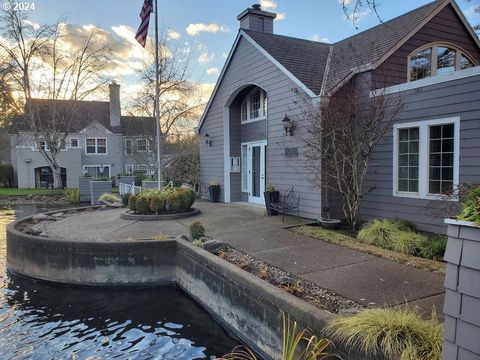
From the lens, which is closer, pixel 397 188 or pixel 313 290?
pixel 313 290

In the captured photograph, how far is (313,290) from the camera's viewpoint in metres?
4.75

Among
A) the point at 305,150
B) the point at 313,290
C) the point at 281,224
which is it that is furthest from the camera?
the point at 305,150

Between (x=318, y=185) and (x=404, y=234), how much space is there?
2.82 metres

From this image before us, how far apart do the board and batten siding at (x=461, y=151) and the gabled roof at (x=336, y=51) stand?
1907mm

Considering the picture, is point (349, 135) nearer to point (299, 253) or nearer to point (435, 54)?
point (299, 253)

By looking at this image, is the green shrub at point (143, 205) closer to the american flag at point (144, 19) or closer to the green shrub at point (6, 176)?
the american flag at point (144, 19)

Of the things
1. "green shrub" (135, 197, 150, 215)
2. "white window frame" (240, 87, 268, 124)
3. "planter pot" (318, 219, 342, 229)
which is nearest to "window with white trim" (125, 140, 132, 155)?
"white window frame" (240, 87, 268, 124)

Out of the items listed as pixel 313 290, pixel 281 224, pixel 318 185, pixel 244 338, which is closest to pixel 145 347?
pixel 244 338

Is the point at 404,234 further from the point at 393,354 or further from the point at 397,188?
the point at 393,354

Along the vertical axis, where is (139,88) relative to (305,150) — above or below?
above

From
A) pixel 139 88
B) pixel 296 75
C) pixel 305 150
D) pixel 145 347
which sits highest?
pixel 139 88

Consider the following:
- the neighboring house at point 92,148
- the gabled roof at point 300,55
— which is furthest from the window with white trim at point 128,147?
the gabled roof at point 300,55

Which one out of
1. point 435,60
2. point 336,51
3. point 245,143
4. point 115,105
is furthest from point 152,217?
point 115,105

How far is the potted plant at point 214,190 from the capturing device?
14641mm
